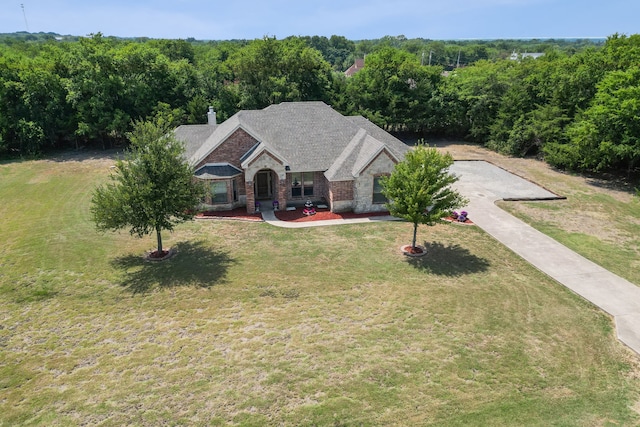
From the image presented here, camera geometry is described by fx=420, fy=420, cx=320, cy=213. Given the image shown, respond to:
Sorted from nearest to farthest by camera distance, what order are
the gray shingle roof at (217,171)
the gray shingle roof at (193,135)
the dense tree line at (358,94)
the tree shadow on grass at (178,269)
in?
the tree shadow on grass at (178,269) < the gray shingle roof at (217,171) < the gray shingle roof at (193,135) < the dense tree line at (358,94)

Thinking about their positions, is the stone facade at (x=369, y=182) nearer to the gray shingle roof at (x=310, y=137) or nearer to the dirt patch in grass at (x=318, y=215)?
the dirt patch in grass at (x=318, y=215)

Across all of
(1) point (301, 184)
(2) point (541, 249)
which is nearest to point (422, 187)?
(2) point (541, 249)

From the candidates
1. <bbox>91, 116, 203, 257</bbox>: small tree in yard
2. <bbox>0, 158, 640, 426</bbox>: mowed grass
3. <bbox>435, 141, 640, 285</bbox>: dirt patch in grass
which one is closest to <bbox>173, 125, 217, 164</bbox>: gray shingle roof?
<bbox>0, 158, 640, 426</bbox>: mowed grass

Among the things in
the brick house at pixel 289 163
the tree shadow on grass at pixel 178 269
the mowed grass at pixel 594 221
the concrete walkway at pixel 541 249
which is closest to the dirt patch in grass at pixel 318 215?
the brick house at pixel 289 163

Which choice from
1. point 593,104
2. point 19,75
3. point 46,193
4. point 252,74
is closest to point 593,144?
point 593,104

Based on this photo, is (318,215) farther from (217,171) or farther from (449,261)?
(449,261)
